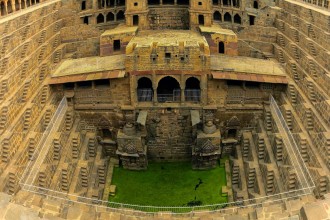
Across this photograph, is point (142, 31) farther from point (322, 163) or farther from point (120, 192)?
point (322, 163)

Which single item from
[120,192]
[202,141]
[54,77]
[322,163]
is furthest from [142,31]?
[322,163]

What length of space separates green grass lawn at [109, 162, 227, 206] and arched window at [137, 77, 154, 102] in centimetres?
563

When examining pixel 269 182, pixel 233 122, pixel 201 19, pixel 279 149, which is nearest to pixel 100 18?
pixel 201 19

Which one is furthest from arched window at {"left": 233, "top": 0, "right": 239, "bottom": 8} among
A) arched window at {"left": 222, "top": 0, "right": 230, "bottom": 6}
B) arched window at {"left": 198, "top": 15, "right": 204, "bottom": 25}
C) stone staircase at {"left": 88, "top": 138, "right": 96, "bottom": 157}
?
stone staircase at {"left": 88, "top": 138, "right": 96, "bottom": 157}

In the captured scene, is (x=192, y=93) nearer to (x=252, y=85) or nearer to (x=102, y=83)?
(x=252, y=85)

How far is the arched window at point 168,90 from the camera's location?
35.5m

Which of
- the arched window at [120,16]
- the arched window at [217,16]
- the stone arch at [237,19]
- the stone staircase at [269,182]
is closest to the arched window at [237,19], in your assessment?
the stone arch at [237,19]

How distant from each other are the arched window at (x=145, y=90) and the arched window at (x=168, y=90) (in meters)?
0.78

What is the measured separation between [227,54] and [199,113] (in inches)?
299

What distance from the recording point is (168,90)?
1486 inches

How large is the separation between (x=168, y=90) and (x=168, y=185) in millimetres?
9343

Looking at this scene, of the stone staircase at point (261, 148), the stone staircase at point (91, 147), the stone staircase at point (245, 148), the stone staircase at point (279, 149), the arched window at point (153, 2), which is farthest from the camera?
the arched window at point (153, 2)

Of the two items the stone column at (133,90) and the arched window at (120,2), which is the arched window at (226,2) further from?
the stone column at (133,90)

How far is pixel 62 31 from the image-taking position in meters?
43.3
